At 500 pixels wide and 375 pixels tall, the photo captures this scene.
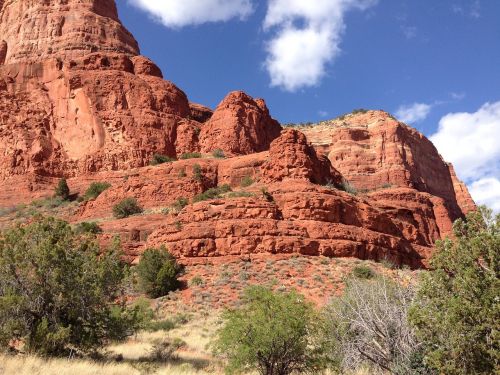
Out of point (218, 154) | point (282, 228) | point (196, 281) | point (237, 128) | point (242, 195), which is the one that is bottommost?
point (196, 281)

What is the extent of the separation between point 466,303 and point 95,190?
166 feet

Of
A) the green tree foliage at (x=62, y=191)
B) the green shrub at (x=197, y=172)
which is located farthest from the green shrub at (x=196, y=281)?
the green tree foliage at (x=62, y=191)

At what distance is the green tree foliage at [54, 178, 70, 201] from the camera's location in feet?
180

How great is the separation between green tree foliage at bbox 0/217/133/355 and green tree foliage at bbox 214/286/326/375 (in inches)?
149

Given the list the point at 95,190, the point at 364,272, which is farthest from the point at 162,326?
the point at 95,190

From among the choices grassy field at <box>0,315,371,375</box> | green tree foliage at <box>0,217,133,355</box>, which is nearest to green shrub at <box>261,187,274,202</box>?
grassy field at <box>0,315,371,375</box>

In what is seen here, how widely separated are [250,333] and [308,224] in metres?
23.3

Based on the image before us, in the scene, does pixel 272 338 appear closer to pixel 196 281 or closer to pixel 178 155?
pixel 196 281

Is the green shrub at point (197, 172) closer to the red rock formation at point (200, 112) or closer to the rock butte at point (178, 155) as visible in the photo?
Result: the rock butte at point (178, 155)

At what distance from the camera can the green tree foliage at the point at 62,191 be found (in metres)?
55.0

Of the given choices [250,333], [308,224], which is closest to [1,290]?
[250,333]

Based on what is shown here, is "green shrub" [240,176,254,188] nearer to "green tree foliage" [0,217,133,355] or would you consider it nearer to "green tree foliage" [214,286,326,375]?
"green tree foliage" [0,217,133,355]

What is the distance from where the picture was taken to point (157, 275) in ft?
95.7

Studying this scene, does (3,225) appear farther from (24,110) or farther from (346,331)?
(346,331)
